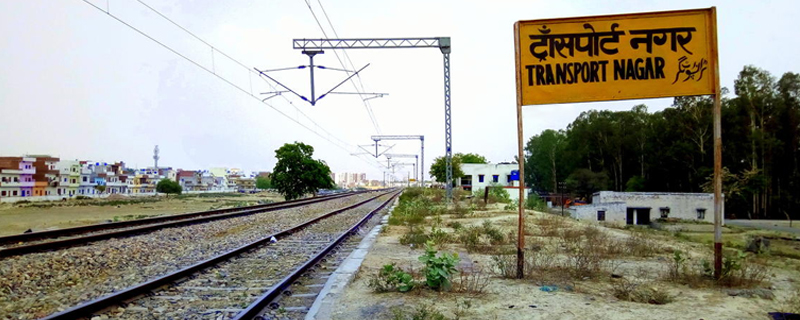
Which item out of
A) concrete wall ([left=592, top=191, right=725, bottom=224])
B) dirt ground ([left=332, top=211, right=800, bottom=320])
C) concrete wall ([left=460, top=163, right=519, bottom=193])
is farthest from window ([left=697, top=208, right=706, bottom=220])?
dirt ground ([left=332, top=211, right=800, bottom=320])

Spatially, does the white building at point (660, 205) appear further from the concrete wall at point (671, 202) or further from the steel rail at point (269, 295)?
the steel rail at point (269, 295)

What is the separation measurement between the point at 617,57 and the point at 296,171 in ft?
133

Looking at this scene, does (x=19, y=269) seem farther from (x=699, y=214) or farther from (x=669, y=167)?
(x=669, y=167)

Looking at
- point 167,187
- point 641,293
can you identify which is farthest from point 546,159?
point 641,293

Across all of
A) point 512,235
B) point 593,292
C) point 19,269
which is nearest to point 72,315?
point 19,269

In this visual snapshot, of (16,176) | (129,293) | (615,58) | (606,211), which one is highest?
(615,58)

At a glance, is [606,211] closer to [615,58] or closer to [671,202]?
[671,202]

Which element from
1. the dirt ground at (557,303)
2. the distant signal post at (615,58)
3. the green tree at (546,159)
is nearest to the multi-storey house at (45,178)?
the green tree at (546,159)

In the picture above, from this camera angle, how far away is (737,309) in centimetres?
551

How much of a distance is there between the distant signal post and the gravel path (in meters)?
6.17

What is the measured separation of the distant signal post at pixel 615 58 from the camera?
7305mm

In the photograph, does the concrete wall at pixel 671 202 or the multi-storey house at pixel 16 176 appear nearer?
the concrete wall at pixel 671 202

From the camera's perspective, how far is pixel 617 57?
7.38 m

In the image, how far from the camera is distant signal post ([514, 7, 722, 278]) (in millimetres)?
7305
